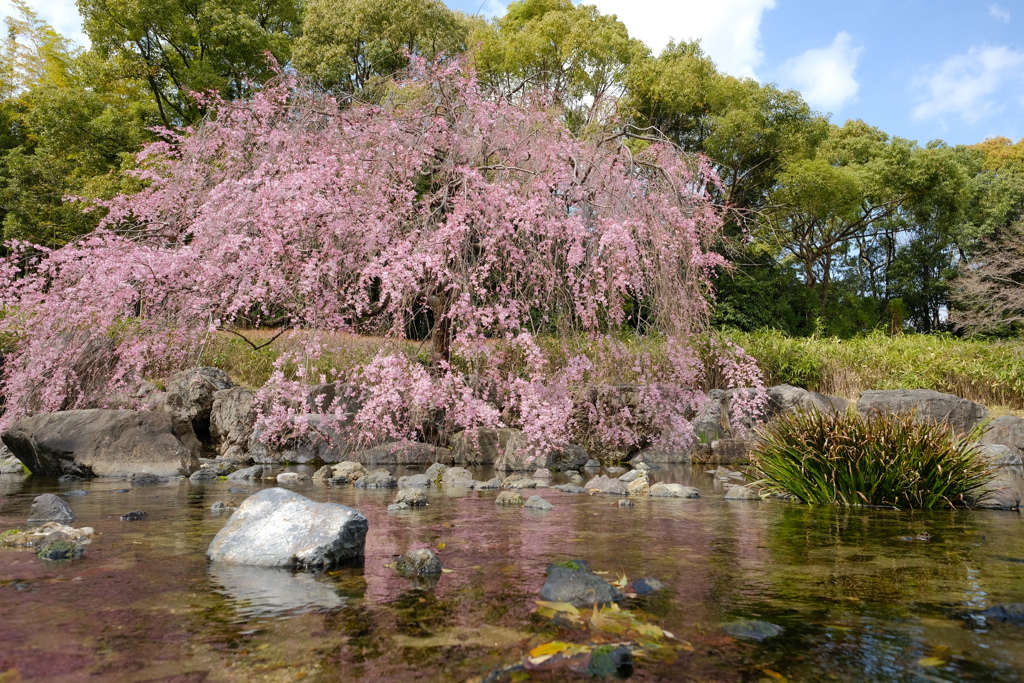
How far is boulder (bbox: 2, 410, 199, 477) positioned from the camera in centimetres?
1064

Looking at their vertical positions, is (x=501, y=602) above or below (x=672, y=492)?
below

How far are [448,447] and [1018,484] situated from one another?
9.25m

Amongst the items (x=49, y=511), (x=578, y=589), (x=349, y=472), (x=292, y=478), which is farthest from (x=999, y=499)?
(x=49, y=511)

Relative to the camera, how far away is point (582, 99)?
29797mm

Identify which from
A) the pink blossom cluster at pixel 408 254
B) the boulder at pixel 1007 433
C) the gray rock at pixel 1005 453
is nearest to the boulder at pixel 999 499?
the pink blossom cluster at pixel 408 254

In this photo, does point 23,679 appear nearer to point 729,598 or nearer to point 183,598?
point 183,598

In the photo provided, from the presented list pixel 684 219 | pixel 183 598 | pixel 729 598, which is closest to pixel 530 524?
pixel 729 598

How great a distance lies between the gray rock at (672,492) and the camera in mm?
8625

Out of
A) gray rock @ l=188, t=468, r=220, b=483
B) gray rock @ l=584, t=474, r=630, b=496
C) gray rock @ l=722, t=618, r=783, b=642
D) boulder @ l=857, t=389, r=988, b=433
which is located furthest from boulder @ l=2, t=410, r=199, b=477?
boulder @ l=857, t=389, r=988, b=433

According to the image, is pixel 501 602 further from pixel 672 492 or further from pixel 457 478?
pixel 457 478

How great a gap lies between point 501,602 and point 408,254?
5.67 metres

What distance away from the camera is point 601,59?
1313 inches

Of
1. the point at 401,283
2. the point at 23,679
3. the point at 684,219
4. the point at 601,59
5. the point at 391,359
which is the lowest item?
the point at 23,679

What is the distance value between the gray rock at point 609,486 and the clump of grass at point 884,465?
2.11m
